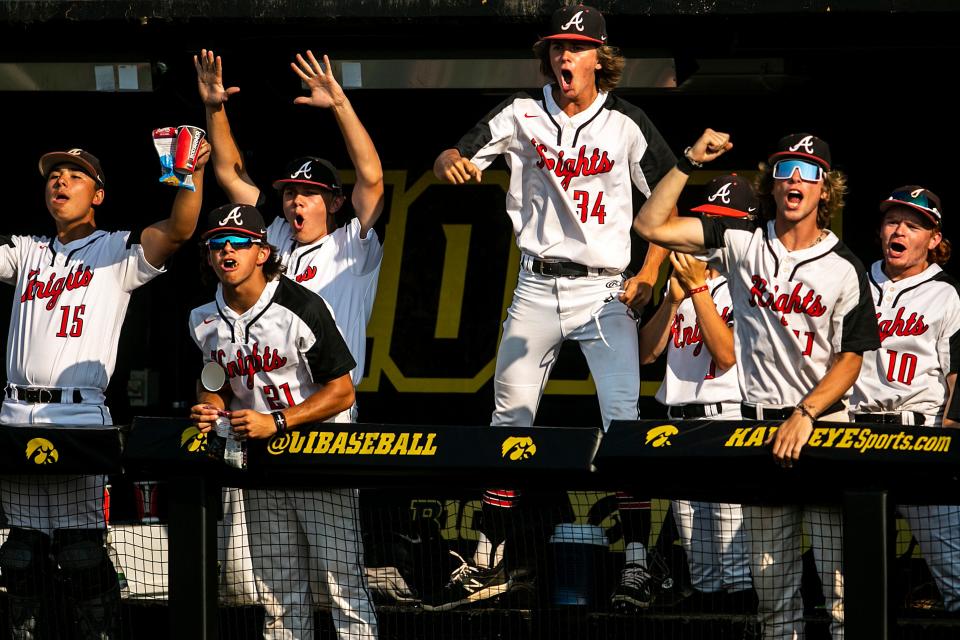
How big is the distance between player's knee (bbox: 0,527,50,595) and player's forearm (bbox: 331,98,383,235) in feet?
5.38

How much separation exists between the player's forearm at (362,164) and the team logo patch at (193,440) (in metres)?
1.54

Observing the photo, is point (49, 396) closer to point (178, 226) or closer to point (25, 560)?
point (25, 560)

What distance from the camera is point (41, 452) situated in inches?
149

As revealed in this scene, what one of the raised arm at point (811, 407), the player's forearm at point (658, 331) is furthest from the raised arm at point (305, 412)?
the player's forearm at point (658, 331)

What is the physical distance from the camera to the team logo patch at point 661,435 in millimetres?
3504

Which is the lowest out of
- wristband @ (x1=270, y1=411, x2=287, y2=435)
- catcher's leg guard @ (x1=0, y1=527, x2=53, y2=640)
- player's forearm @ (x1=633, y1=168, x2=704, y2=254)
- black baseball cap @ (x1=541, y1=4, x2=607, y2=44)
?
catcher's leg guard @ (x1=0, y1=527, x2=53, y2=640)

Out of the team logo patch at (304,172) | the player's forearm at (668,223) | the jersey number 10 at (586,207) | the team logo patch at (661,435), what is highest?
the team logo patch at (304,172)

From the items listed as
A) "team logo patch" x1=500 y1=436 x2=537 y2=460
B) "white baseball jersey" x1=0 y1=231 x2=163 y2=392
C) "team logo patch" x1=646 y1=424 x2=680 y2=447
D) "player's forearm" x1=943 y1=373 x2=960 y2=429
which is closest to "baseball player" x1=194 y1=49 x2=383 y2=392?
"white baseball jersey" x1=0 y1=231 x2=163 y2=392

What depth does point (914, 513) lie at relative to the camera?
4293mm

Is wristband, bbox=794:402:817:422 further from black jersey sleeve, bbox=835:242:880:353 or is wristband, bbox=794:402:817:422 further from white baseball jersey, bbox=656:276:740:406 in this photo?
white baseball jersey, bbox=656:276:740:406

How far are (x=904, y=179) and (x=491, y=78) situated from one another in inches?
80.1

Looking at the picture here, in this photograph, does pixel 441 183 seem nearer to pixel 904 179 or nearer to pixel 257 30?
pixel 257 30

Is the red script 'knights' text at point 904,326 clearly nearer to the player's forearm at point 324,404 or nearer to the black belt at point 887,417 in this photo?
the black belt at point 887,417

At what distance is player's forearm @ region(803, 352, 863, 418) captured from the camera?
3.67m
